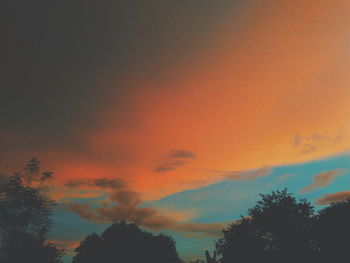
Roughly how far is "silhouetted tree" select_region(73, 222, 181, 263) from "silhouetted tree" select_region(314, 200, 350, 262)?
53.2 metres

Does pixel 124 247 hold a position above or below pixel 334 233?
above

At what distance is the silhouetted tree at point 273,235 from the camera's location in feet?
156

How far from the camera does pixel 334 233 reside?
47594 millimetres

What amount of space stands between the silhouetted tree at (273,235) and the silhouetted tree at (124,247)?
125 feet

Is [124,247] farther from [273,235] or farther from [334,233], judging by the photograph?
[334,233]

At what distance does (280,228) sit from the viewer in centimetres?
5150

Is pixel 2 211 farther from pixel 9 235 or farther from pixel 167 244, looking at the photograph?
pixel 167 244

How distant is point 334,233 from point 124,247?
58.9 m

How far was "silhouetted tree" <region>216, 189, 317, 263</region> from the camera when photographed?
47469 millimetres

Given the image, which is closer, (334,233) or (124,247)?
(334,233)

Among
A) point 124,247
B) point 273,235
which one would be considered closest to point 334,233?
point 273,235

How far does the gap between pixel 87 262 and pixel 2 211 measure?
5529cm

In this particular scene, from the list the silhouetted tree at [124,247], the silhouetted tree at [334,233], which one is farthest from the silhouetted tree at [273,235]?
the silhouetted tree at [124,247]

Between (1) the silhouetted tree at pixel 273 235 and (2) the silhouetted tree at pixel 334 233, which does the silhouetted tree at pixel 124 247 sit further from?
(2) the silhouetted tree at pixel 334 233
